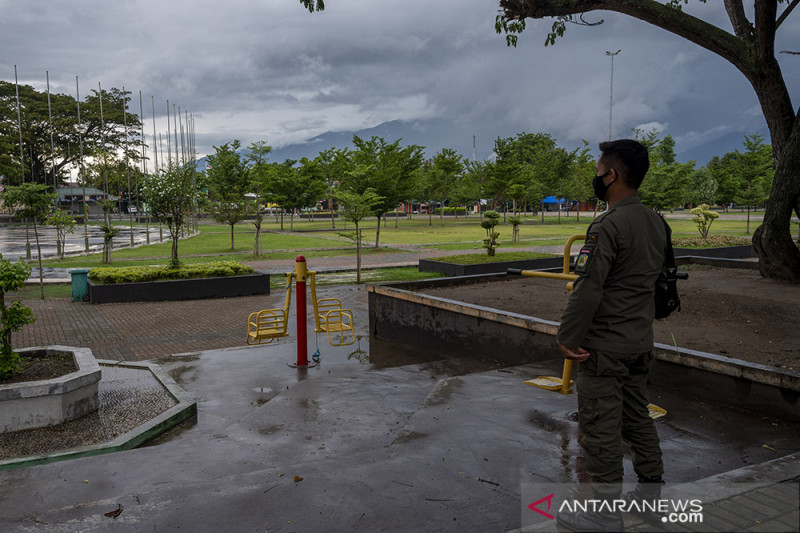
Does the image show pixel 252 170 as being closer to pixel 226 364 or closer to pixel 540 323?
pixel 226 364

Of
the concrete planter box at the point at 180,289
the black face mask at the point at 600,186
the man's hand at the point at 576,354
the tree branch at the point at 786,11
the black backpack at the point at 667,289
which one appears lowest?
the concrete planter box at the point at 180,289

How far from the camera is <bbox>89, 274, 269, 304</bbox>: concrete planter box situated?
1406 cm

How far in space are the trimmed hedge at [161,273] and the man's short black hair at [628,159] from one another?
13.2 meters

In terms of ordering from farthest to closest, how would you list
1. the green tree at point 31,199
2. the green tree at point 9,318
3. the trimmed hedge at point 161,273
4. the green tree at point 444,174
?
the green tree at point 444,174 → the green tree at point 31,199 → the trimmed hedge at point 161,273 → the green tree at point 9,318

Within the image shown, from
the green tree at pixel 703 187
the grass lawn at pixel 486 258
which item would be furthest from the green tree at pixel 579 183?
the grass lawn at pixel 486 258

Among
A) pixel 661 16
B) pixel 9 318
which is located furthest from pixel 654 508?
pixel 661 16

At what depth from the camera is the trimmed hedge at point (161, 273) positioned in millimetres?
14406

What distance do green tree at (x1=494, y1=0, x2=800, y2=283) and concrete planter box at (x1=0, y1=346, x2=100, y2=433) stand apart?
8268 millimetres

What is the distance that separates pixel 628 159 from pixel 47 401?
5660mm

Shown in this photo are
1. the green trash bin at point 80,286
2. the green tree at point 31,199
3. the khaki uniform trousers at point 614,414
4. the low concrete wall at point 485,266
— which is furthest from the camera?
the low concrete wall at point 485,266

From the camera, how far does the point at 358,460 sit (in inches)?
182

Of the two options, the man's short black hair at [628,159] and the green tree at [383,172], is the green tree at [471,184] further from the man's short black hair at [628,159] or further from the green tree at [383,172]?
the man's short black hair at [628,159]

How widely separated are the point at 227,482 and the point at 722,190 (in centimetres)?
8752

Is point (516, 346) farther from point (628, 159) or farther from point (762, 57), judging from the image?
point (762, 57)
